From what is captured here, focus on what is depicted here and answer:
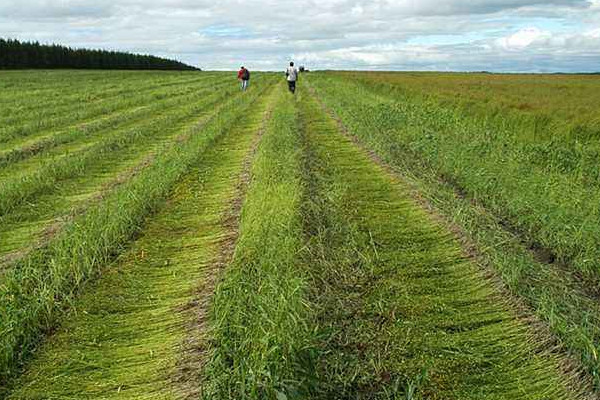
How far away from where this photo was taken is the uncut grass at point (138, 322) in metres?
3.94

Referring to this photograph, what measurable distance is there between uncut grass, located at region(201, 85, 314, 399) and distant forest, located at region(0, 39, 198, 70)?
252 feet

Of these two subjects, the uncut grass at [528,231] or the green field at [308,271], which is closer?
the green field at [308,271]

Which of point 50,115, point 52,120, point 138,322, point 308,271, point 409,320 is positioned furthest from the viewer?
point 50,115

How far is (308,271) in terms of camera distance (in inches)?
213

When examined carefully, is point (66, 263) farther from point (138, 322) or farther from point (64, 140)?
point (64, 140)

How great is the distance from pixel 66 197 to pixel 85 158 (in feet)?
9.21

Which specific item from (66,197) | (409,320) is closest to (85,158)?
(66,197)

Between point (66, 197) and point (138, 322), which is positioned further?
point (66, 197)

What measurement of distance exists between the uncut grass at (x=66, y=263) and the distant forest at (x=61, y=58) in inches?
2928

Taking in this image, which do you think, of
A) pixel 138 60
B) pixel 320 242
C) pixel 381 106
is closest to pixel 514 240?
pixel 320 242

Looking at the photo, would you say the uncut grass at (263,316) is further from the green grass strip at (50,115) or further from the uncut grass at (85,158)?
the green grass strip at (50,115)

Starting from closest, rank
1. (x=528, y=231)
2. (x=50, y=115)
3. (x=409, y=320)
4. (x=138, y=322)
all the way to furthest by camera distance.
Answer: (x=409, y=320), (x=138, y=322), (x=528, y=231), (x=50, y=115)

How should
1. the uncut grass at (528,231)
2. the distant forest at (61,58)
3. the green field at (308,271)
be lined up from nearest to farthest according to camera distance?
the green field at (308,271) → the uncut grass at (528,231) → the distant forest at (61,58)

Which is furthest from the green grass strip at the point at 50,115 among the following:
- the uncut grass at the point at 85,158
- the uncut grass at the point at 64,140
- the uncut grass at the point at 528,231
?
the uncut grass at the point at 528,231
